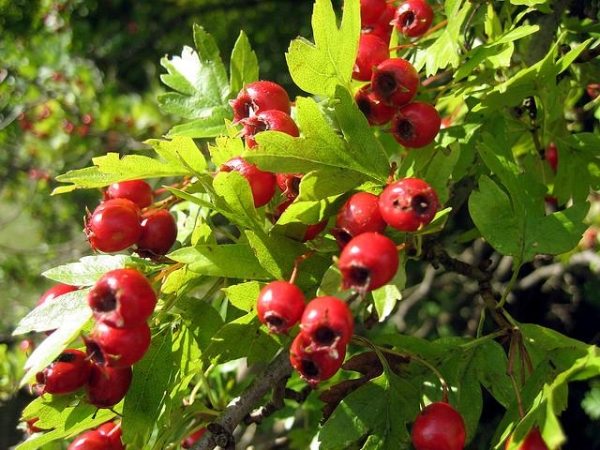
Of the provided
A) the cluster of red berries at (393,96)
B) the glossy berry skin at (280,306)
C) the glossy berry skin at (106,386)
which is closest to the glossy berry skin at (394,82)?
the cluster of red berries at (393,96)

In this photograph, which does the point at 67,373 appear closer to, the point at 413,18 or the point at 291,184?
A: the point at 291,184

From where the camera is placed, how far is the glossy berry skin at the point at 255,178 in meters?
0.99

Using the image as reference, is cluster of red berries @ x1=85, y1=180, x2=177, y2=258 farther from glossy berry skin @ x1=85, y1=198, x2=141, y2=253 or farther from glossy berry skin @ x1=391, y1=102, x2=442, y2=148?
glossy berry skin @ x1=391, y1=102, x2=442, y2=148

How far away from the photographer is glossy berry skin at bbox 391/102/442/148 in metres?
1.03

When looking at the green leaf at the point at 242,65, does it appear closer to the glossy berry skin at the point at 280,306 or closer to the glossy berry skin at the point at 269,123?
the glossy berry skin at the point at 269,123

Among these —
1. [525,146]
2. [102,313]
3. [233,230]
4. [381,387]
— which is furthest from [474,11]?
[233,230]

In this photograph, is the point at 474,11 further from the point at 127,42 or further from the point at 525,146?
the point at 127,42

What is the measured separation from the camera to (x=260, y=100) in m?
1.07

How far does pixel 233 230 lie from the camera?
3.18 m

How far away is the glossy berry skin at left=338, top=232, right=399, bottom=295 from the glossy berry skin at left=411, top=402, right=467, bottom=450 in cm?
27

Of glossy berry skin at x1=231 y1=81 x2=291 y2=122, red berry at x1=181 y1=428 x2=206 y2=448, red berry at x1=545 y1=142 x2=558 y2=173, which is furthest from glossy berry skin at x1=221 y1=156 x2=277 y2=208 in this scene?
red berry at x1=545 y1=142 x2=558 y2=173

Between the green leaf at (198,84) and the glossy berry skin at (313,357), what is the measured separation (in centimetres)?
67

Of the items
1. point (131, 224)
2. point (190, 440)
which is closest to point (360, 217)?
point (131, 224)

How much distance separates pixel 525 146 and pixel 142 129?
2897mm
